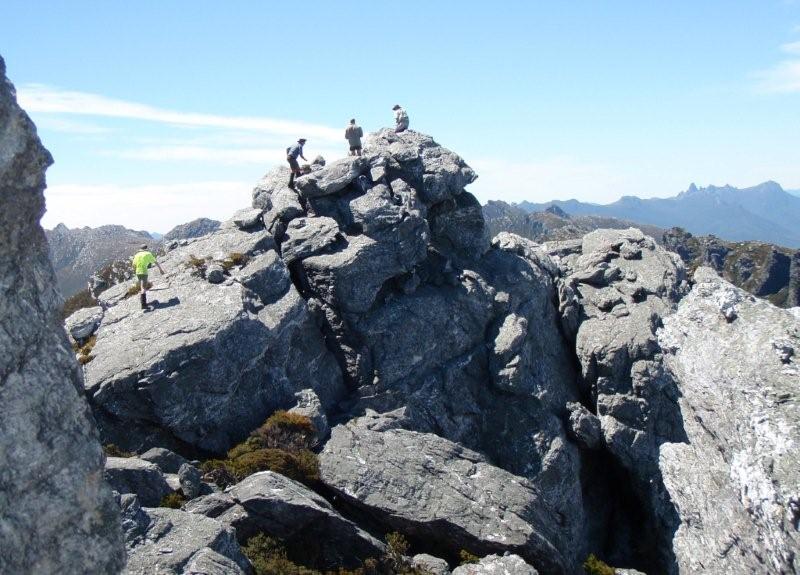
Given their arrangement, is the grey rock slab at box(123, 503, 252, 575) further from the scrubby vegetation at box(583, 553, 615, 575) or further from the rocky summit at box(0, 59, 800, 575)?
the scrubby vegetation at box(583, 553, 615, 575)

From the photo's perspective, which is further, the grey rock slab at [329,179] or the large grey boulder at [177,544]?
the grey rock slab at [329,179]

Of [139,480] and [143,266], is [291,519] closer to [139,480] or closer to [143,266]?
[139,480]

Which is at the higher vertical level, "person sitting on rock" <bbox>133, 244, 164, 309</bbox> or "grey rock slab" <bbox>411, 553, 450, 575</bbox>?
"person sitting on rock" <bbox>133, 244, 164, 309</bbox>

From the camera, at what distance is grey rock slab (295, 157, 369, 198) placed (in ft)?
128

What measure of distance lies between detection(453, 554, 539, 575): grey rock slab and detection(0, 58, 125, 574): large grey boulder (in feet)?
48.2

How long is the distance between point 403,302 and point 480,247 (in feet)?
29.7

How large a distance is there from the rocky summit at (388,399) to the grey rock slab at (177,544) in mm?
82

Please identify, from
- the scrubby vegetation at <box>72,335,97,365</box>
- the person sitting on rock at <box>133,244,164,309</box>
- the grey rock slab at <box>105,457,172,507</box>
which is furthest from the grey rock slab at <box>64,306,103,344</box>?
the grey rock slab at <box>105,457,172,507</box>

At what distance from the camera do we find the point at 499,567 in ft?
74.3

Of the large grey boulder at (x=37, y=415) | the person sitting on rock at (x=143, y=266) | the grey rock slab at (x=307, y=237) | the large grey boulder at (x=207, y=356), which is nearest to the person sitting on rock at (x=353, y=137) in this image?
the grey rock slab at (x=307, y=237)

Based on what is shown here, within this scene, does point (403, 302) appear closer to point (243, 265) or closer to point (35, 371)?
point (243, 265)

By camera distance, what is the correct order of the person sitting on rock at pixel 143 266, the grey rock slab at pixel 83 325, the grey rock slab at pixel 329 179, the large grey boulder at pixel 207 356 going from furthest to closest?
the grey rock slab at pixel 329 179 → the grey rock slab at pixel 83 325 → the person sitting on rock at pixel 143 266 → the large grey boulder at pixel 207 356

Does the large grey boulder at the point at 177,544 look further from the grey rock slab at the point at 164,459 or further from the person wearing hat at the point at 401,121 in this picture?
the person wearing hat at the point at 401,121

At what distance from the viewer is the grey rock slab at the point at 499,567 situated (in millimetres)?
22422
